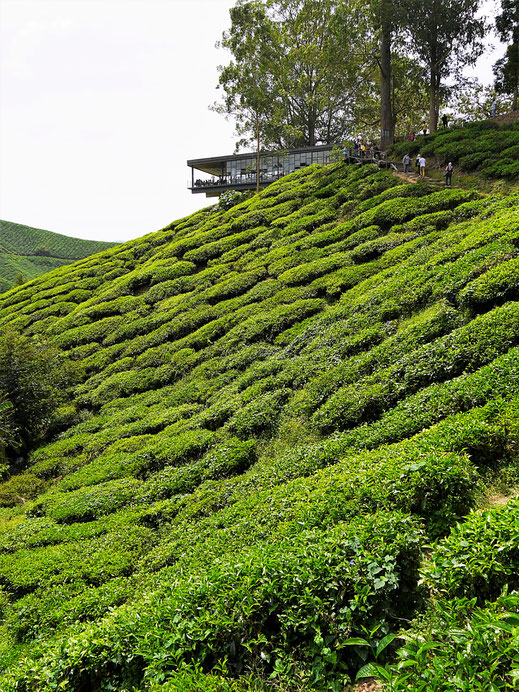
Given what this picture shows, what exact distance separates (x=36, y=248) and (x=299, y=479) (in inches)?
4949

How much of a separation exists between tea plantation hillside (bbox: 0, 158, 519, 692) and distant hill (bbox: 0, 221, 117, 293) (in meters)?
88.8

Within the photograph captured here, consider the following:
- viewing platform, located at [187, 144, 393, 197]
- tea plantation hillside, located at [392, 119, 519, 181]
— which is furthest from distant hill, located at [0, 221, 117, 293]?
tea plantation hillside, located at [392, 119, 519, 181]

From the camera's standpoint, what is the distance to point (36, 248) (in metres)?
114

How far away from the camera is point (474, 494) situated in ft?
17.3

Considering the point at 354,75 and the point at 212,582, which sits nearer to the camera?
the point at 212,582

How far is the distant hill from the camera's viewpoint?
323 ft

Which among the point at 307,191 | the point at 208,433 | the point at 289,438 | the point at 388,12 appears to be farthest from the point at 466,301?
the point at 388,12

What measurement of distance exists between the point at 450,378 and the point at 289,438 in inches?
160

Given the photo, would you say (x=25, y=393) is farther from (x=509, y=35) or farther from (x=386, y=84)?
(x=509, y=35)

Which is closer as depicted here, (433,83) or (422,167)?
(422,167)

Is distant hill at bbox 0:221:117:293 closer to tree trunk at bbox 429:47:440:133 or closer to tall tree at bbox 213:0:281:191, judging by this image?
tall tree at bbox 213:0:281:191

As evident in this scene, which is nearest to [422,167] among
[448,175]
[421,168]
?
[421,168]

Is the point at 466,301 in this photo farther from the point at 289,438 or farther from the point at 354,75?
the point at 354,75

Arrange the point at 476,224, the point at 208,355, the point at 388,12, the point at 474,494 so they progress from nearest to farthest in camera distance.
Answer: the point at 474,494 → the point at 476,224 → the point at 208,355 → the point at 388,12
